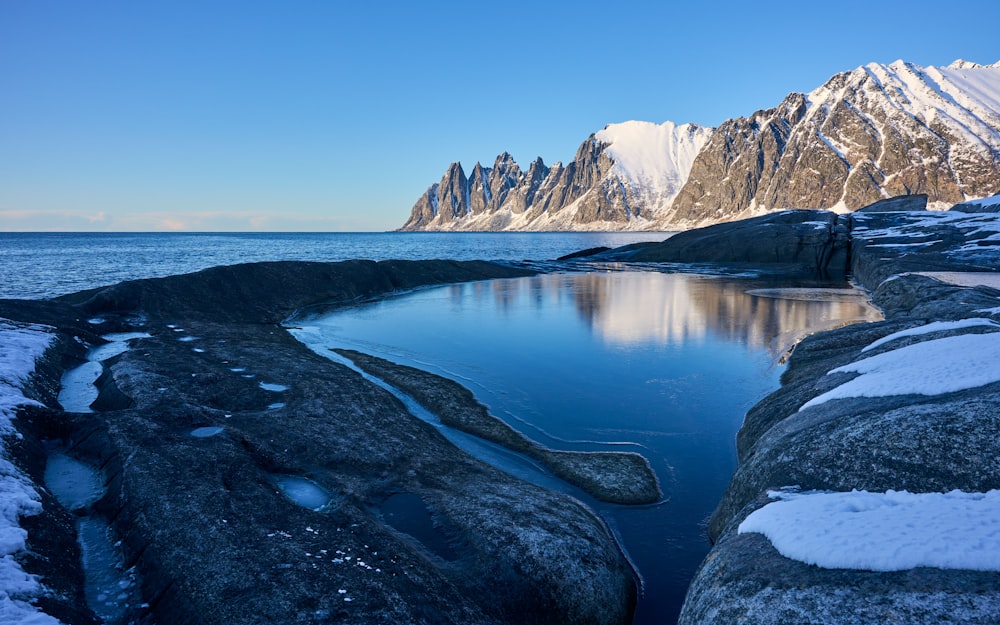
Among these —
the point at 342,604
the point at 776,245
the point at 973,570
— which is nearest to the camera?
the point at 973,570

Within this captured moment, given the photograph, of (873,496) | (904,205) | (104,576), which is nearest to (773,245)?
(904,205)

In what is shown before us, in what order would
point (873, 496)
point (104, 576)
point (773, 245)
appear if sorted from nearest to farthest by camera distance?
point (873, 496) → point (104, 576) → point (773, 245)

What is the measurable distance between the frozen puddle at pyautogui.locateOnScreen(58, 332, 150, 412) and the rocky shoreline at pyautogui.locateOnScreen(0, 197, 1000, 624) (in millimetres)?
376

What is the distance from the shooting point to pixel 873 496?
7.45m

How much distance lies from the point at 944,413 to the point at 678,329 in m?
24.3

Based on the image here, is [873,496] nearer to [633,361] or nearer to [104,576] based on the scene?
[104,576]

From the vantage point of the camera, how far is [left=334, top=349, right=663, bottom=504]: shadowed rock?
12.7 m

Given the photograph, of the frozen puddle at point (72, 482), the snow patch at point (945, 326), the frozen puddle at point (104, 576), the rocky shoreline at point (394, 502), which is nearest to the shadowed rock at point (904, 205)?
the rocky shoreline at point (394, 502)

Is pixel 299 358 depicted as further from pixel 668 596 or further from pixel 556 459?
pixel 668 596

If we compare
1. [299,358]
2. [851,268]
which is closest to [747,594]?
[299,358]

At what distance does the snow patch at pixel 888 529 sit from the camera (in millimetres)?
5656

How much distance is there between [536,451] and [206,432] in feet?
29.1

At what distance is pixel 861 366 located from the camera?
44.9 feet

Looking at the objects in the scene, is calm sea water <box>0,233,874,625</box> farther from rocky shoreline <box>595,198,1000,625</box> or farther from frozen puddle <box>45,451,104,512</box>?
frozen puddle <box>45,451,104,512</box>
